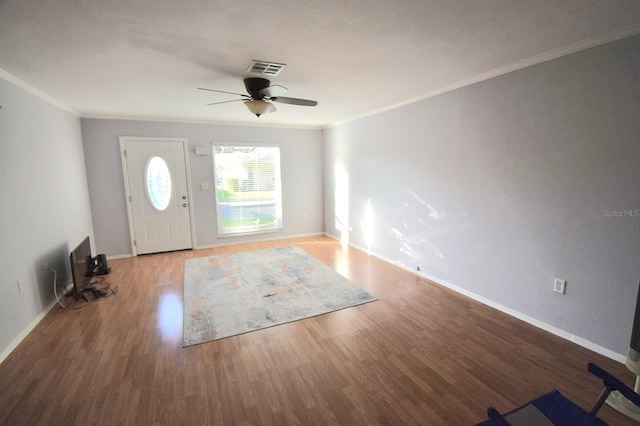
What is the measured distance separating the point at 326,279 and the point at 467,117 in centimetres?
259

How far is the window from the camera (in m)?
5.53

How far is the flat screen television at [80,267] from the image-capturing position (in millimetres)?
3119

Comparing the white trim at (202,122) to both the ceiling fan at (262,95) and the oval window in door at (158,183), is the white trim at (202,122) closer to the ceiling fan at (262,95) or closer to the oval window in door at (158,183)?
the oval window in door at (158,183)

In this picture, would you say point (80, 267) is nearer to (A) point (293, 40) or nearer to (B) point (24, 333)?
(B) point (24, 333)

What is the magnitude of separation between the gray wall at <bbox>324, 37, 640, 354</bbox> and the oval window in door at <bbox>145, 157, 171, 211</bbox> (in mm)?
4102

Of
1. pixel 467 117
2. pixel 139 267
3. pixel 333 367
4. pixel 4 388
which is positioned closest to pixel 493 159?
pixel 467 117

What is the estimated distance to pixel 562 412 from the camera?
1.35 metres

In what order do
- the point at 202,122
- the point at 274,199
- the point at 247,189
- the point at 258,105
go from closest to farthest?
the point at 258,105, the point at 202,122, the point at 247,189, the point at 274,199

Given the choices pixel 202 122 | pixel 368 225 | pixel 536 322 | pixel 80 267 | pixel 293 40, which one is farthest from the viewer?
pixel 202 122

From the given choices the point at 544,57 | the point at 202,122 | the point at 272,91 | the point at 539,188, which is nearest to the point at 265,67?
the point at 272,91

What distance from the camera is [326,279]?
3820 millimetres

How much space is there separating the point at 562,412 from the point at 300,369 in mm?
1546

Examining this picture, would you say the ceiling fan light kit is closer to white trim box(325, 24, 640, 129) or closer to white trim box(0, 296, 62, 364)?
white trim box(325, 24, 640, 129)

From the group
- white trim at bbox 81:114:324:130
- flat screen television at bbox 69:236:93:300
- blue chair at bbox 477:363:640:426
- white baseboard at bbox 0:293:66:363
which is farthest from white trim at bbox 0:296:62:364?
blue chair at bbox 477:363:640:426
